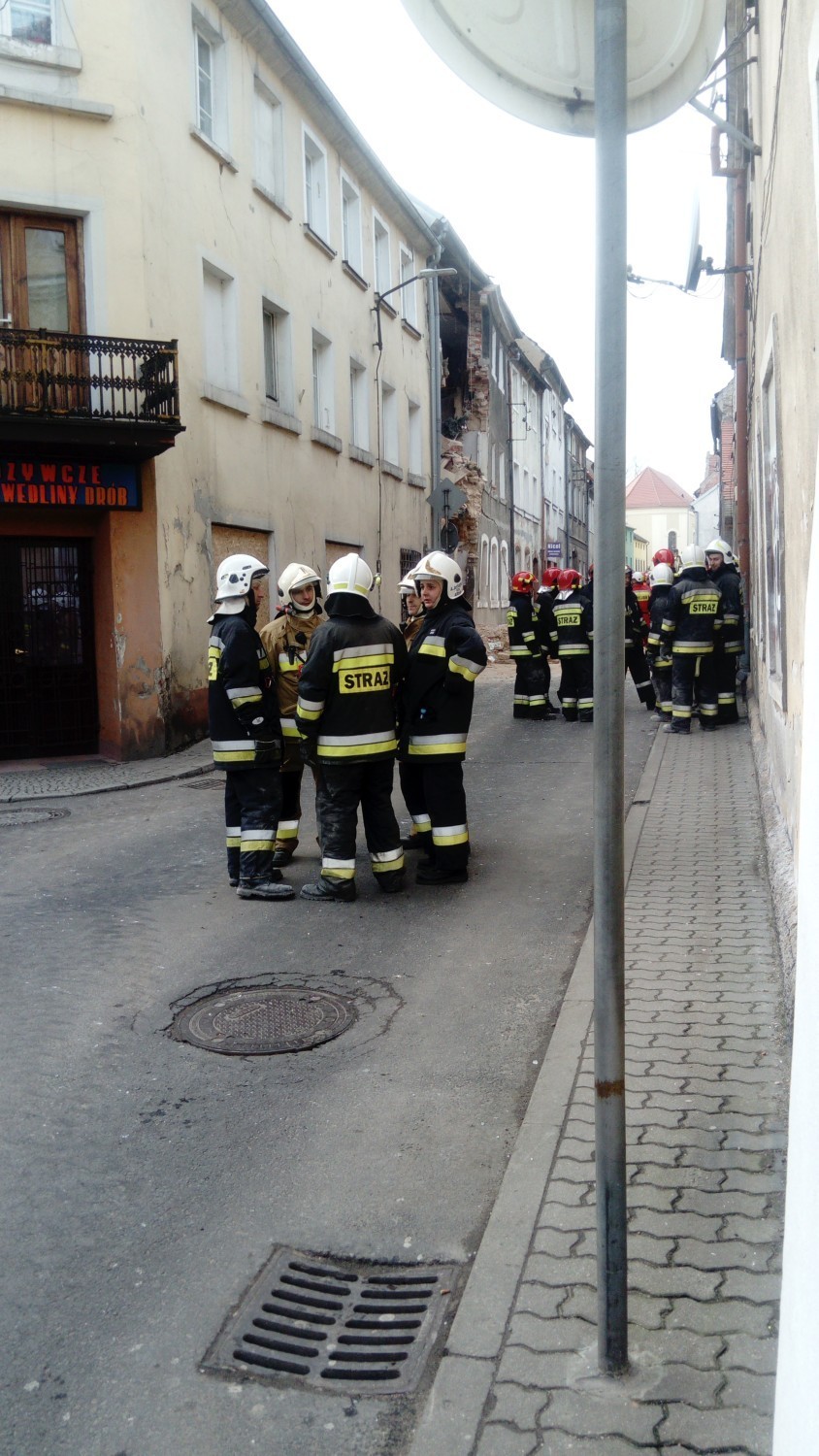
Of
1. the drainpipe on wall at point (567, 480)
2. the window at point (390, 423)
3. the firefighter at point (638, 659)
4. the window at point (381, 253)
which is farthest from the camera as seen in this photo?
the drainpipe on wall at point (567, 480)

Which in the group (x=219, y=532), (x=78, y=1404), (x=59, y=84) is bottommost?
(x=78, y=1404)

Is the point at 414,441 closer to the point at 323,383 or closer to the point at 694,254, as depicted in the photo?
the point at 323,383

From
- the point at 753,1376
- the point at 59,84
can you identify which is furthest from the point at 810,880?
the point at 59,84

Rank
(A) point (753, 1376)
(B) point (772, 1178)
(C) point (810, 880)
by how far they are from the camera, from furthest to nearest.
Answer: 1. (B) point (772, 1178)
2. (A) point (753, 1376)
3. (C) point (810, 880)

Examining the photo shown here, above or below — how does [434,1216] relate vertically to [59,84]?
below

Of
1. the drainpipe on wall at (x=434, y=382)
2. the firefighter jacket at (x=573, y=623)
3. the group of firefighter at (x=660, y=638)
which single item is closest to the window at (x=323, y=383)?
the group of firefighter at (x=660, y=638)

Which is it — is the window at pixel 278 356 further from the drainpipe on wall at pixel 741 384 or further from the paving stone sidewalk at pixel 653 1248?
the paving stone sidewalk at pixel 653 1248

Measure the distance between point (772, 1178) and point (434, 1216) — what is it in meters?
0.96

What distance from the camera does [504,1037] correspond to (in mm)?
4934

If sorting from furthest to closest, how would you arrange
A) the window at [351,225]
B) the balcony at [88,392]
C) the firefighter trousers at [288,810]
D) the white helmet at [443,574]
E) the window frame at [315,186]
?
the window at [351,225]
the window frame at [315,186]
the balcony at [88,392]
the firefighter trousers at [288,810]
the white helmet at [443,574]

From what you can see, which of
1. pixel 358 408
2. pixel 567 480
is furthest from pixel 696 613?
pixel 567 480

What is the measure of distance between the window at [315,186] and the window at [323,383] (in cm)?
183

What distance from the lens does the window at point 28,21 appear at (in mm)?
13562

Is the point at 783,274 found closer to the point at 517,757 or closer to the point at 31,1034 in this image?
the point at 31,1034
